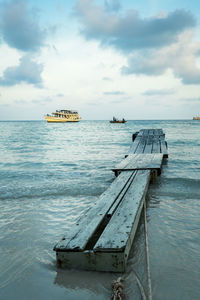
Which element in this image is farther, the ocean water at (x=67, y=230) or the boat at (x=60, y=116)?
the boat at (x=60, y=116)

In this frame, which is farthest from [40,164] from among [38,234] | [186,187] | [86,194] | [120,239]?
[120,239]

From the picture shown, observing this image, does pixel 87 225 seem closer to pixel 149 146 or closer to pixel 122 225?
pixel 122 225

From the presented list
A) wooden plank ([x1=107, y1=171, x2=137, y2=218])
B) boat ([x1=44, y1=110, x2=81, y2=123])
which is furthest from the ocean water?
boat ([x1=44, y1=110, x2=81, y2=123])

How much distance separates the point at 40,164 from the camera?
11.6 meters

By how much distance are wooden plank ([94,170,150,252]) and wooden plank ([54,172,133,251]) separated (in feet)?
0.59

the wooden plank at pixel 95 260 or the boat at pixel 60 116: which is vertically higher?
the boat at pixel 60 116

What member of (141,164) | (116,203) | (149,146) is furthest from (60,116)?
(116,203)

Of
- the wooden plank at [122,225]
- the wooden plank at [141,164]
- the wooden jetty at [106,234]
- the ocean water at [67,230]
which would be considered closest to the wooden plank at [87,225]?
the wooden jetty at [106,234]

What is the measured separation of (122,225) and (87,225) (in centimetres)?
49

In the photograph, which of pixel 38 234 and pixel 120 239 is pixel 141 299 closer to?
pixel 120 239

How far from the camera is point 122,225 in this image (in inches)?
135

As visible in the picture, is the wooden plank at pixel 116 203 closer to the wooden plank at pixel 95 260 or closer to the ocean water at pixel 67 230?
the ocean water at pixel 67 230

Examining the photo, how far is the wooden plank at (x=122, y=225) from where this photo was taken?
2.91m

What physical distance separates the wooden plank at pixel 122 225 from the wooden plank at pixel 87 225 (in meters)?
0.18
